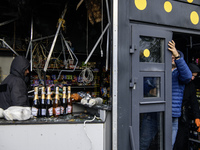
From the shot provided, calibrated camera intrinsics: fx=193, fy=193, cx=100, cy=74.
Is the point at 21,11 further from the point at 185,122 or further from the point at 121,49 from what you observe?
the point at 185,122

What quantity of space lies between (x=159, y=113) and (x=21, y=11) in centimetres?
323

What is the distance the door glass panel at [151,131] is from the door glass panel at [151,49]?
28.2 inches

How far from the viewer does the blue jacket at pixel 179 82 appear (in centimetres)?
275

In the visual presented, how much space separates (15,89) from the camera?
2.49m

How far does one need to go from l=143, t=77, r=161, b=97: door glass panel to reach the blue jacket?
453mm

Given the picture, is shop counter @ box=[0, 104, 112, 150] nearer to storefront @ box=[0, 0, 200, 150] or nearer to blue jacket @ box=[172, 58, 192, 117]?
storefront @ box=[0, 0, 200, 150]

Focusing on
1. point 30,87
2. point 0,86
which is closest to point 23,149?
point 0,86

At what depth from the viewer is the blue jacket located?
9.03 feet

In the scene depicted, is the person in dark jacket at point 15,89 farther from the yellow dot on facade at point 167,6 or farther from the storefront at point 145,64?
the yellow dot on facade at point 167,6

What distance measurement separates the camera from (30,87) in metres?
5.21

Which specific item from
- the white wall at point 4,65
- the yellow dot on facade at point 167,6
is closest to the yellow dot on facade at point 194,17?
the yellow dot on facade at point 167,6

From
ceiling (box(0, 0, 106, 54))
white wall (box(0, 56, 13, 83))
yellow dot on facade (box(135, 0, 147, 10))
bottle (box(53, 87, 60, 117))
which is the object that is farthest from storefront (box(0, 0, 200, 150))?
white wall (box(0, 56, 13, 83))

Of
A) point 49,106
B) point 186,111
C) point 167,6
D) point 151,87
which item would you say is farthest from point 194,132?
point 49,106

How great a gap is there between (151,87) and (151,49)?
1.65ft
